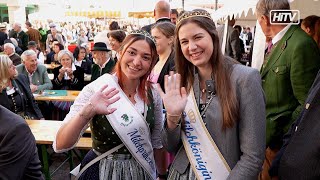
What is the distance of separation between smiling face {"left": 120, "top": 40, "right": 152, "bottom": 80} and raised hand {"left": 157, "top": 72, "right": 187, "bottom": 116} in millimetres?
287

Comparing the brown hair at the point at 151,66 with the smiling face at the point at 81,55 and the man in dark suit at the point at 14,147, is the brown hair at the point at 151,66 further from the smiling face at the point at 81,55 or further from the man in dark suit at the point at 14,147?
the smiling face at the point at 81,55

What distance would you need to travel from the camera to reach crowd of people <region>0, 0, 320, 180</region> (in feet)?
4.82

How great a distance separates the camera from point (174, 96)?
1540mm

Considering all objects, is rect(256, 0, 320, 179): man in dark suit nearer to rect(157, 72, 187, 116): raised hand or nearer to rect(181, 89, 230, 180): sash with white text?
rect(181, 89, 230, 180): sash with white text

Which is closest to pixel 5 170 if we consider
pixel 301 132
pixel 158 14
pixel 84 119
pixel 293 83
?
pixel 84 119

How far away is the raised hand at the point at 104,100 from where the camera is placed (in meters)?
1.64

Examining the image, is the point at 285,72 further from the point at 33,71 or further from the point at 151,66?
the point at 33,71

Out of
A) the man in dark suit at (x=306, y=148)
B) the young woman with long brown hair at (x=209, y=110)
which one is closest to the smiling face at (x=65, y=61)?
the young woman with long brown hair at (x=209, y=110)

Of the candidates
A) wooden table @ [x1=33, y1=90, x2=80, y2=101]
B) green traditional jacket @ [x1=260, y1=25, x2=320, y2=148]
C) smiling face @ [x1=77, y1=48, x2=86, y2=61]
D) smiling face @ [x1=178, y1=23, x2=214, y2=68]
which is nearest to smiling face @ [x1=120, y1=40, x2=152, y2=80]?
smiling face @ [x1=178, y1=23, x2=214, y2=68]

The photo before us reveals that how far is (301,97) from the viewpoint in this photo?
2.22 m

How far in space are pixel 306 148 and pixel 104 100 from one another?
918 millimetres

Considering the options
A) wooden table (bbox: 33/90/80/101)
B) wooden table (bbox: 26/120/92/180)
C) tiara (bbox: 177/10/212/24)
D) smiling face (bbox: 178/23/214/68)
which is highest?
tiara (bbox: 177/10/212/24)

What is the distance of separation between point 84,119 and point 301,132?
967 mm

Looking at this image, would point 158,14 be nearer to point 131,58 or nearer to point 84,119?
point 131,58
